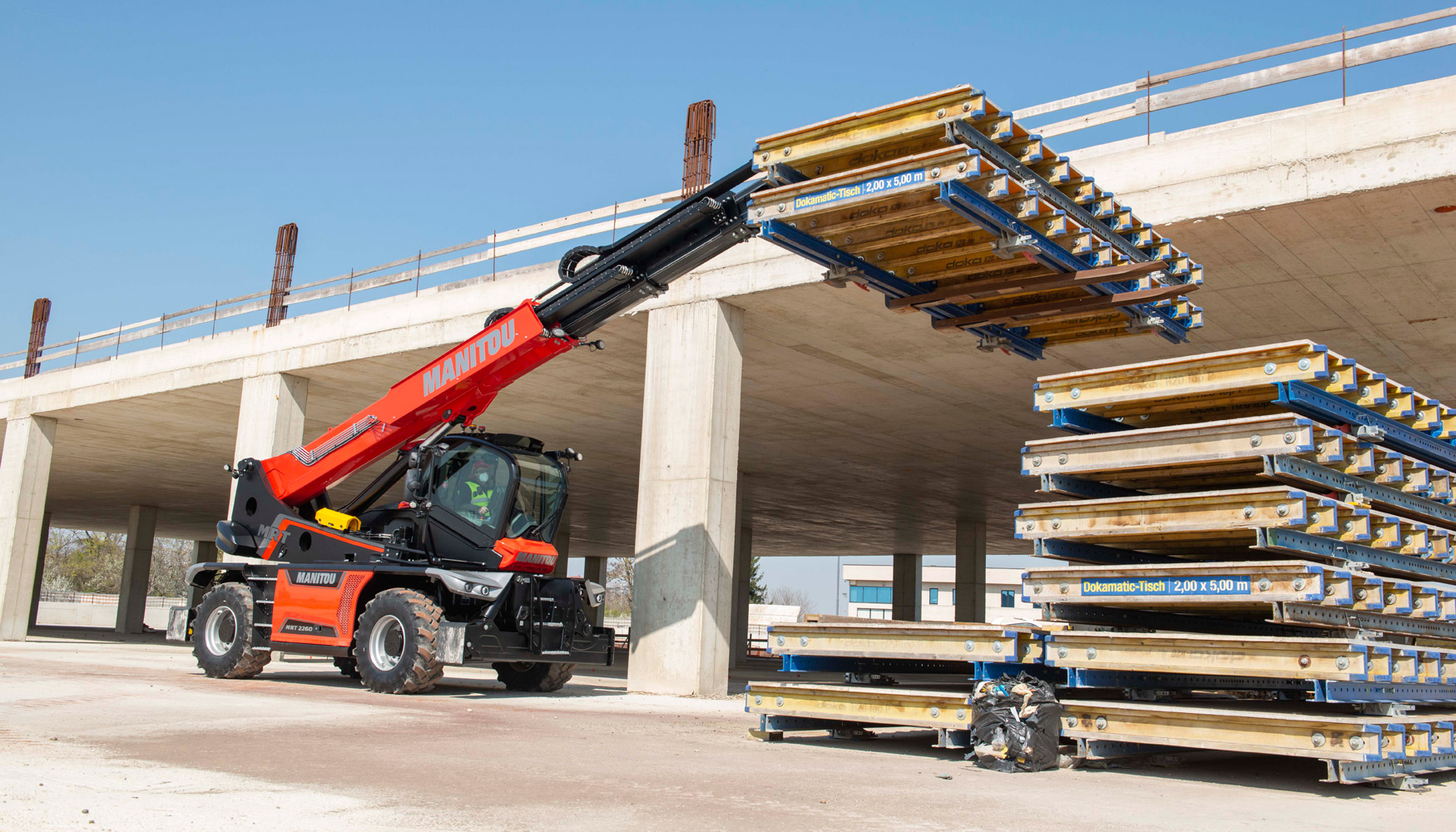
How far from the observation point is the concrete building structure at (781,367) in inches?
461

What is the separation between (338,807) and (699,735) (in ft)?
15.1

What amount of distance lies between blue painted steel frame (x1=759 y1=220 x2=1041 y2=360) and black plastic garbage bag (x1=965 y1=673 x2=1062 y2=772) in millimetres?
3326

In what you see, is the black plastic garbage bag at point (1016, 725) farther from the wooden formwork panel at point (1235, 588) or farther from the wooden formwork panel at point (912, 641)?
the wooden formwork panel at point (1235, 588)

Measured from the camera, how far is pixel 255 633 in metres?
14.1

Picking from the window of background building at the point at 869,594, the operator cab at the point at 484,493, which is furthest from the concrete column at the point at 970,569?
the window of background building at the point at 869,594

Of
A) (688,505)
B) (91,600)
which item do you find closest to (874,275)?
(688,505)

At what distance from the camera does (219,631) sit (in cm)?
1473

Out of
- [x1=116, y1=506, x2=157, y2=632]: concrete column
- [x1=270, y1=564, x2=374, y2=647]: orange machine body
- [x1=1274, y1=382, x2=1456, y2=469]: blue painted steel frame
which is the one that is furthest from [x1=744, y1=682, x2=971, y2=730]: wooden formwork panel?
[x1=116, y1=506, x2=157, y2=632]: concrete column

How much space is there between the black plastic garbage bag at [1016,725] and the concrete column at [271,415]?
1625 cm

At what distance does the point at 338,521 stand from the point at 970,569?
25.6 m

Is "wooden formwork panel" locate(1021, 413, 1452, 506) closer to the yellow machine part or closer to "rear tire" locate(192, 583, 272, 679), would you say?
the yellow machine part

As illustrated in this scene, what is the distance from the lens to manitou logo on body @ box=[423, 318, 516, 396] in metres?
12.9

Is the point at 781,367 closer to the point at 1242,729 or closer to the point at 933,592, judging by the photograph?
the point at 1242,729

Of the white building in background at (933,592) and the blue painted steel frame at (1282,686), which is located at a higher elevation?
the white building in background at (933,592)
